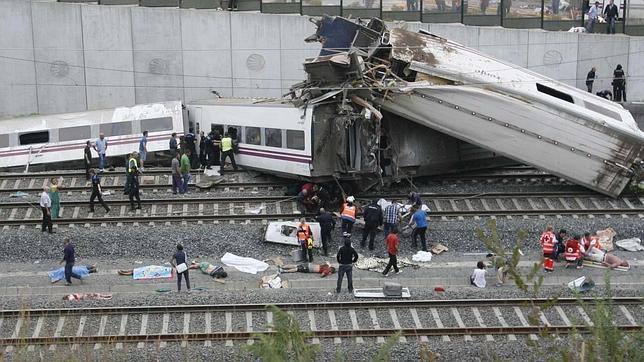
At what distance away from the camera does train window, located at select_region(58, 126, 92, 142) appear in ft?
98.9

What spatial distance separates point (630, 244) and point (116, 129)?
1581cm

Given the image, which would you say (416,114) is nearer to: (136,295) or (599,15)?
(136,295)

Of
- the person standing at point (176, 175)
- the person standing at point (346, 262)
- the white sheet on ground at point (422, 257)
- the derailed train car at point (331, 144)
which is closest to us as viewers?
the person standing at point (346, 262)

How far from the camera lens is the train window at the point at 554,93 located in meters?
26.5

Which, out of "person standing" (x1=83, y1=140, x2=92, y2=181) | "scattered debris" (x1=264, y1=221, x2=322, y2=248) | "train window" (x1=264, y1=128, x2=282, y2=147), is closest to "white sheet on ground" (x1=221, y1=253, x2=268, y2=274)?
Result: "scattered debris" (x1=264, y1=221, x2=322, y2=248)

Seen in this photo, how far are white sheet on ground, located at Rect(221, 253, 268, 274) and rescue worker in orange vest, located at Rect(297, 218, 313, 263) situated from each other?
995 mm

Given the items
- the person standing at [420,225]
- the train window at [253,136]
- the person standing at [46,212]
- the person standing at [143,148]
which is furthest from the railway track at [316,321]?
the person standing at [143,148]

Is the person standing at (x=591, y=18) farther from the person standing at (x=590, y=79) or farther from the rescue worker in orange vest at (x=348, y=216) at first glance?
the rescue worker in orange vest at (x=348, y=216)

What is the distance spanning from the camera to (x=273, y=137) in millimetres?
27078

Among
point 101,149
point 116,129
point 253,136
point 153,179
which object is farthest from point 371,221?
point 116,129

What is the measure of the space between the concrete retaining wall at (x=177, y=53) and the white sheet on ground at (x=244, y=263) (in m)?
13.9

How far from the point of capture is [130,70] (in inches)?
1401

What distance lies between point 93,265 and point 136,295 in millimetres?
3203

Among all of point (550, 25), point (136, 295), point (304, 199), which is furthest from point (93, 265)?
point (550, 25)
